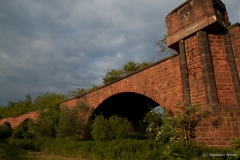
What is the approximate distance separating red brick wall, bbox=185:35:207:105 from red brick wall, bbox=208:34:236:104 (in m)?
0.48

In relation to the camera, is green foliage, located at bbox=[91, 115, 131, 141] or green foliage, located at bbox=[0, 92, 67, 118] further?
green foliage, located at bbox=[0, 92, 67, 118]

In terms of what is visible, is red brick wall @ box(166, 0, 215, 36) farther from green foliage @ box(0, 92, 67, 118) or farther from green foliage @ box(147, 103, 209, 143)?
green foliage @ box(0, 92, 67, 118)

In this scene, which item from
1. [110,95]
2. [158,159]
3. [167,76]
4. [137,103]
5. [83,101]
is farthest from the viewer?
[83,101]

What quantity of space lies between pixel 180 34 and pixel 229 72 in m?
2.34

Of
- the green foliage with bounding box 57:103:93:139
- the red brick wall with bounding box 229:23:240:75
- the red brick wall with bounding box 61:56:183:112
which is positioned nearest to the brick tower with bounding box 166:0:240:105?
the red brick wall with bounding box 229:23:240:75

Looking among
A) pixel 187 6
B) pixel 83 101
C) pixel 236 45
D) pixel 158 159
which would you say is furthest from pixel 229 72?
pixel 83 101

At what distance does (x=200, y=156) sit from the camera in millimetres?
5469

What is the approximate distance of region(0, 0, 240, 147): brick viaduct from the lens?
6.16 metres

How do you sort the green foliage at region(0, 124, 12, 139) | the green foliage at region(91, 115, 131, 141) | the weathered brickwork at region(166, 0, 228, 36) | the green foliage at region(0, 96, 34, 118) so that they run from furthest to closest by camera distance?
the green foliage at region(0, 96, 34, 118)
the green foliage at region(0, 124, 12, 139)
the green foliage at region(91, 115, 131, 141)
the weathered brickwork at region(166, 0, 228, 36)

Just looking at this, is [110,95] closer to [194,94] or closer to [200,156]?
[194,94]

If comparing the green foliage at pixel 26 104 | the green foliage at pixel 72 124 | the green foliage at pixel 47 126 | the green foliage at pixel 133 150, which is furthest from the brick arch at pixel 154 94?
the green foliage at pixel 26 104

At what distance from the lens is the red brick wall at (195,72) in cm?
670

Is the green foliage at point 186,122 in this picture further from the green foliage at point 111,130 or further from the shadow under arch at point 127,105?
the shadow under arch at point 127,105

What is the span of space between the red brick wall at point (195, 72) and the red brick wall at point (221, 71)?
0.48 metres
